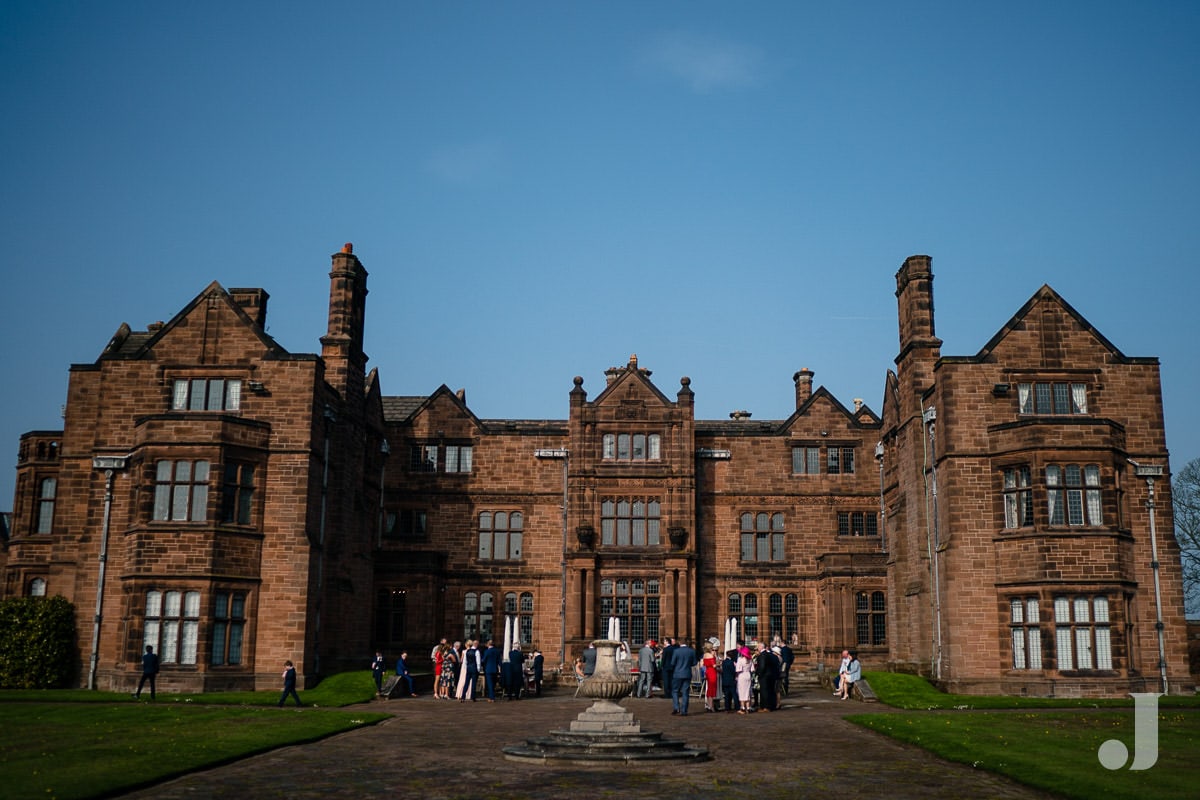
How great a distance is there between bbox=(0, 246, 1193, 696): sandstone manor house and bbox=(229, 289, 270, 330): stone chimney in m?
0.12

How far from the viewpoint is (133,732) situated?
21.0 meters

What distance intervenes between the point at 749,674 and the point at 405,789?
16036 millimetres

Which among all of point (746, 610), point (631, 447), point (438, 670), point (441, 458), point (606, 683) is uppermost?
point (631, 447)

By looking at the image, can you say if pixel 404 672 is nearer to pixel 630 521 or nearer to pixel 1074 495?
pixel 630 521

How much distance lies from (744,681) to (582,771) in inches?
511

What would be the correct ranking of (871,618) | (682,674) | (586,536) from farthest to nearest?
(586,536) < (871,618) < (682,674)

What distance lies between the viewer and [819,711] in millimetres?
29109

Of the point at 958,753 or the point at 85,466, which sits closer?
the point at 958,753

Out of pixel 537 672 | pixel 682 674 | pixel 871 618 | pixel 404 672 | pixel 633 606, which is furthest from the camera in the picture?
pixel 633 606

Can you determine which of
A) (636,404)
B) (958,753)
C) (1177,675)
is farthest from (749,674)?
(636,404)

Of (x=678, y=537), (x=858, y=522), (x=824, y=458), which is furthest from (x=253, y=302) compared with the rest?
(x=858, y=522)

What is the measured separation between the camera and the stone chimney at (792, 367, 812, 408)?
51.9 metres

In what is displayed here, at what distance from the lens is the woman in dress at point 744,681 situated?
29297 mm

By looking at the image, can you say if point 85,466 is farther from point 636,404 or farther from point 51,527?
point 636,404
